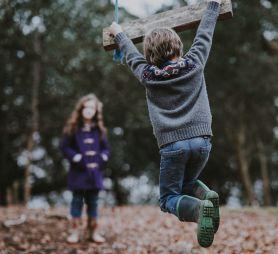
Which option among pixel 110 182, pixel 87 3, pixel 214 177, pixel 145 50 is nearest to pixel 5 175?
pixel 110 182

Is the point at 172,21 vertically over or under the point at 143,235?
over

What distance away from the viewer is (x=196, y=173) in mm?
3678

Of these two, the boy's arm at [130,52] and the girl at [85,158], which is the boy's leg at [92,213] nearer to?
the girl at [85,158]

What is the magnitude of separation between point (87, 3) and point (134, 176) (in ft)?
24.3

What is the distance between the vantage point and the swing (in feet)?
12.6

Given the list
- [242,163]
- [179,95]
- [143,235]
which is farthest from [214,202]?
[242,163]

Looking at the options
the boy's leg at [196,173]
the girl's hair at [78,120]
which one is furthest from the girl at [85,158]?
the boy's leg at [196,173]

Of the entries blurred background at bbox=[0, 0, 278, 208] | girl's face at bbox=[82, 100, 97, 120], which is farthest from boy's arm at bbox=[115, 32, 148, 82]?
blurred background at bbox=[0, 0, 278, 208]

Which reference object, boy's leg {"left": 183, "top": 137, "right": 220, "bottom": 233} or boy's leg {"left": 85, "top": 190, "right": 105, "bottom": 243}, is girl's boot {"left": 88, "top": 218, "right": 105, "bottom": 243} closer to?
boy's leg {"left": 85, "top": 190, "right": 105, "bottom": 243}

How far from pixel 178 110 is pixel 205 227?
0.88m

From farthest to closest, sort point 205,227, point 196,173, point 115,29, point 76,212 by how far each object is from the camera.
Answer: point 76,212 < point 115,29 < point 196,173 < point 205,227

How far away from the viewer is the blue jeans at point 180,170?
3.41m

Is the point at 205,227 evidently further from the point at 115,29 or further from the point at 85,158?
the point at 85,158

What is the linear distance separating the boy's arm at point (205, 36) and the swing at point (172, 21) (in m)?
0.09
